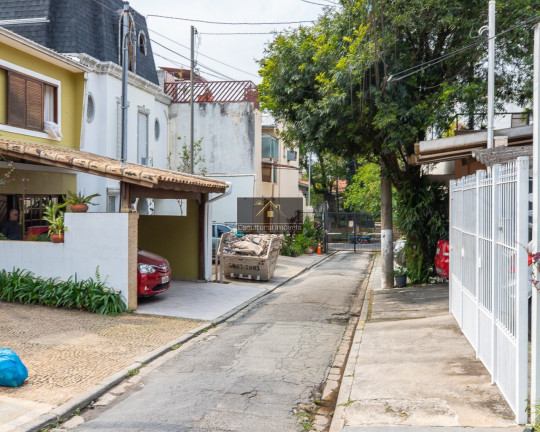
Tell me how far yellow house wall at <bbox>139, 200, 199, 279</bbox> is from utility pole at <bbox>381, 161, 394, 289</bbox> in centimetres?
539

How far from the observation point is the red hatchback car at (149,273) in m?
12.6

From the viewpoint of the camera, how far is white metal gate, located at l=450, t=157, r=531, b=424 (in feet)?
16.6

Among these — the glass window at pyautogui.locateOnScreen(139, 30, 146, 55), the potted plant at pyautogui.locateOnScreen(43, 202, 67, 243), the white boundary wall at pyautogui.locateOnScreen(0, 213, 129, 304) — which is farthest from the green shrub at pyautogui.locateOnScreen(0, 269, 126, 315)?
the glass window at pyautogui.locateOnScreen(139, 30, 146, 55)

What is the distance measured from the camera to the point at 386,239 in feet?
53.0

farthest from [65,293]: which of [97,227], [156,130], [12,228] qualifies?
[156,130]

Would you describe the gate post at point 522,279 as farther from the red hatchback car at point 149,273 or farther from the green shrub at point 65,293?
the red hatchback car at point 149,273

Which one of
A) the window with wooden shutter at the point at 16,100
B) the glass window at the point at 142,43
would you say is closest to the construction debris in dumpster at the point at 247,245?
the window with wooden shutter at the point at 16,100

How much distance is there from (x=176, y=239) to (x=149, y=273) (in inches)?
162

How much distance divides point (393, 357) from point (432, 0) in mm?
9070

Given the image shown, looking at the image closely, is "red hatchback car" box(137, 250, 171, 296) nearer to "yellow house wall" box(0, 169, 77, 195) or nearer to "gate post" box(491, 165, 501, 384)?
"yellow house wall" box(0, 169, 77, 195)

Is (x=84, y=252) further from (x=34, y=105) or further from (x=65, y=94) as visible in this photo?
(x=65, y=94)

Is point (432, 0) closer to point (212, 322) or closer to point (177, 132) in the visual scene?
point (212, 322)

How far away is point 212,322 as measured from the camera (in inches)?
445

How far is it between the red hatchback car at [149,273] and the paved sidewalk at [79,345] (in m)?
0.59
